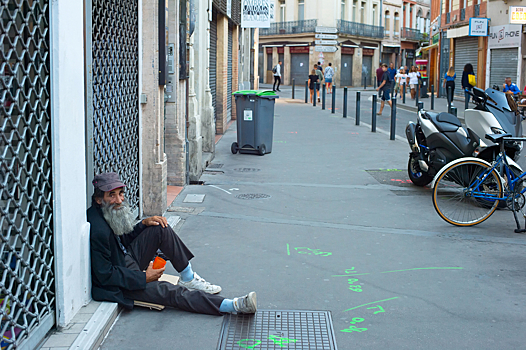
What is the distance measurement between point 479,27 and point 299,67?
2730 cm

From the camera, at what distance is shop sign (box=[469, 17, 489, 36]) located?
30.4 m

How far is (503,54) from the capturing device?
29312 millimetres

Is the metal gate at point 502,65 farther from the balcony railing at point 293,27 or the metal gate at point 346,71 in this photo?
the balcony railing at point 293,27

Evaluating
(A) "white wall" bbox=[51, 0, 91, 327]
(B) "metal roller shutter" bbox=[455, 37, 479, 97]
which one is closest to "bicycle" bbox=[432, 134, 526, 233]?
(A) "white wall" bbox=[51, 0, 91, 327]

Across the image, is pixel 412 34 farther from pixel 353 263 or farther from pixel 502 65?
pixel 353 263

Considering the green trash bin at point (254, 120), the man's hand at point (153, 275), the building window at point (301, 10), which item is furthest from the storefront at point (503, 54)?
the building window at point (301, 10)

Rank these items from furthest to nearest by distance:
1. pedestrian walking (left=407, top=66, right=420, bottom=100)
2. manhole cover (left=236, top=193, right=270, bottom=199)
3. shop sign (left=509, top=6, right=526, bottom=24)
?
pedestrian walking (left=407, top=66, right=420, bottom=100), shop sign (left=509, top=6, right=526, bottom=24), manhole cover (left=236, top=193, right=270, bottom=199)

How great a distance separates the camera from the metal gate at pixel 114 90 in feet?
16.3

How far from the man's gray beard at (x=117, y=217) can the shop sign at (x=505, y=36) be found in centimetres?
2683

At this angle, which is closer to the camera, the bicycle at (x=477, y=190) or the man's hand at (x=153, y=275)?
the man's hand at (x=153, y=275)

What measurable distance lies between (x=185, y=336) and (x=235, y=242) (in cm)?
215

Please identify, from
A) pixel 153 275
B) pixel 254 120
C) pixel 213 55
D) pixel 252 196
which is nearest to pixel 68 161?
pixel 153 275

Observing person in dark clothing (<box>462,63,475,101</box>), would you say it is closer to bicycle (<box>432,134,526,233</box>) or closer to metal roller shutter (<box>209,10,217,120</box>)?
metal roller shutter (<box>209,10,217,120</box>)

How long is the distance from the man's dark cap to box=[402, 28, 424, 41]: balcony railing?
68798 millimetres
